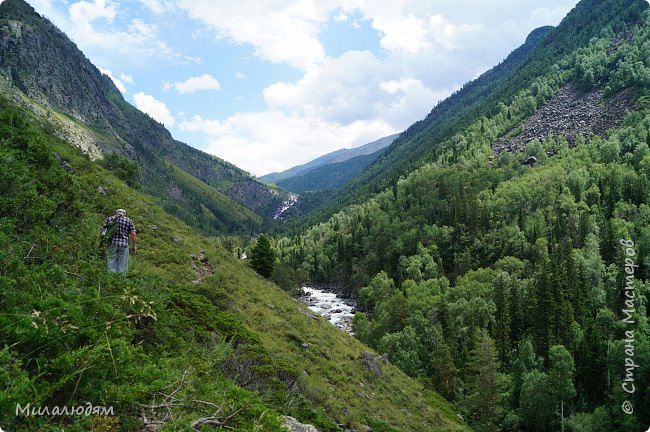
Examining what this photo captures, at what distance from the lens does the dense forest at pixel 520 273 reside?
5791 cm

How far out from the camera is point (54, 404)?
20.3 feet

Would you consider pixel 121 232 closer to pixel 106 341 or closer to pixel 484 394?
pixel 106 341

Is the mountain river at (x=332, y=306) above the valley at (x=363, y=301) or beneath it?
beneath

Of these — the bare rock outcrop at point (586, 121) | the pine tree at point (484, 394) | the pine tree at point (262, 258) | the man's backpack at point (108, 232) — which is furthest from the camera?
the bare rock outcrop at point (586, 121)

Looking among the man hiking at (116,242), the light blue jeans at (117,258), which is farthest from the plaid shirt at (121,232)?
the light blue jeans at (117,258)

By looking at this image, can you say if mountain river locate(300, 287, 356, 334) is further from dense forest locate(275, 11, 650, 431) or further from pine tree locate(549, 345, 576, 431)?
pine tree locate(549, 345, 576, 431)

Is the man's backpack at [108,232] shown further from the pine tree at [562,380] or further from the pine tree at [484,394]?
the pine tree at [562,380]

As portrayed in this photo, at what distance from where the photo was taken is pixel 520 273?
324ft

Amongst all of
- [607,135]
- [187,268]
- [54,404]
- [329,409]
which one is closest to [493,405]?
[329,409]

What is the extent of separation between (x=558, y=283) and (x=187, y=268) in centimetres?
7258

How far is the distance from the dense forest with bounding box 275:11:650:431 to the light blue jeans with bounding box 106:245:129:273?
4164 centimetres

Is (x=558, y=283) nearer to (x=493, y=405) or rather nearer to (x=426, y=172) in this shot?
(x=493, y=405)

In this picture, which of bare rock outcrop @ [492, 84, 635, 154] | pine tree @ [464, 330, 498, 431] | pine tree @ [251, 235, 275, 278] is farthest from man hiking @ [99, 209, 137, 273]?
bare rock outcrop @ [492, 84, 635, 154]

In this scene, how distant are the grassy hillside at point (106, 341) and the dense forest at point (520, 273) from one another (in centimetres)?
3647
